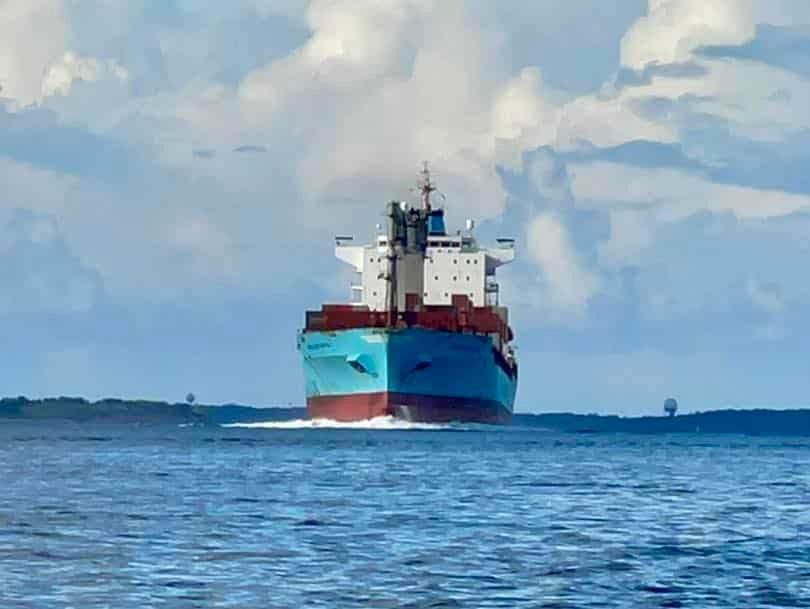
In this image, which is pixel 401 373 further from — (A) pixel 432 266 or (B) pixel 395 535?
(B) pixel 395 535

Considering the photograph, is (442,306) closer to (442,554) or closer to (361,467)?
(361,467)

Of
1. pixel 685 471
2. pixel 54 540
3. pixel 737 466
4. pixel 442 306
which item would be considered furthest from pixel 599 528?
pixel 442 306

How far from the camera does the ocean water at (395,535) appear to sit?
3284 cm

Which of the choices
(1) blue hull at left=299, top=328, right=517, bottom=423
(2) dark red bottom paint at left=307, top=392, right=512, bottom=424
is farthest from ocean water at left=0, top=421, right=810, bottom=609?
(2) dark red bottom paint at left=307, top=392, right=512, bottom=424

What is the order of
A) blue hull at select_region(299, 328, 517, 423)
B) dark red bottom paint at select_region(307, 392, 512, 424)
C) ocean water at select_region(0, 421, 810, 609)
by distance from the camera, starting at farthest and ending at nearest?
1. dark red bottom paint at select_region(307, 392, 512, 424)
2. blue hull at select_region(299, 328, 517, 423)
3. ocean water at select_region(0, 421, 810, 609)

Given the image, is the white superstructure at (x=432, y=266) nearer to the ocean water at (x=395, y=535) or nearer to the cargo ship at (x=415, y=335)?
the cargo ship at (x=415, y=335)

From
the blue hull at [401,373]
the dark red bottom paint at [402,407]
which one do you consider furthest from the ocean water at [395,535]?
the dark red bottom paint at [402,407]

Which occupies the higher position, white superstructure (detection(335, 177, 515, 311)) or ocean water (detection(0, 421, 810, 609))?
white superstructure (detection(335, 177, 515, 311))

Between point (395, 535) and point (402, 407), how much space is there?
84075mm

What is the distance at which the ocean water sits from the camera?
108 ft

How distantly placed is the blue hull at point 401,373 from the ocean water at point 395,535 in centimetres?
4310

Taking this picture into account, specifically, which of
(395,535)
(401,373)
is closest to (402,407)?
(401,373)

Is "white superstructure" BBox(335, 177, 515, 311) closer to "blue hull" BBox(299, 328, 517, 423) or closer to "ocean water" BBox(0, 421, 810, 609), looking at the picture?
"blue hull" BBox(299, 328, 517, 423)

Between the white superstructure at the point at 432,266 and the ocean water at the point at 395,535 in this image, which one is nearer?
the ocean water at the point at 395,535
